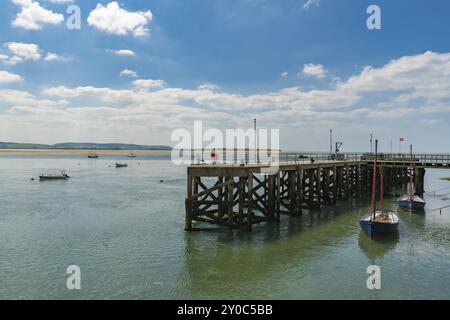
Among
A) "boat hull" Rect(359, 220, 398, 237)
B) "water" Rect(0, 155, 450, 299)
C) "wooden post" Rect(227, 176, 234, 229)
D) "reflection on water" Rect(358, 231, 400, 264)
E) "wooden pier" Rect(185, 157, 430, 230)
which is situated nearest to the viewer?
"water" Rect(0, 155, 450, 299)

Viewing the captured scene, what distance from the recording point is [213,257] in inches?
743

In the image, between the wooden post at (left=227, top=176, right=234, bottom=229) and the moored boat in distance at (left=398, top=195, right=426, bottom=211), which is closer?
the wooden post at (left=227, top=176, right=234, bottom=229)

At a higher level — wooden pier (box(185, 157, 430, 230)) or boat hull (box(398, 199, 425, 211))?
wooden pier (box(185, 157, 430, 230))

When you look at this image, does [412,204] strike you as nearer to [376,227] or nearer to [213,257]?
[376,227]

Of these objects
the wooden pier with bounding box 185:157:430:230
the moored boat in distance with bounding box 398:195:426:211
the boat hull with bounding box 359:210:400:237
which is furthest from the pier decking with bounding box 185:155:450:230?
the boat hull with bounding box 359:210:400:237

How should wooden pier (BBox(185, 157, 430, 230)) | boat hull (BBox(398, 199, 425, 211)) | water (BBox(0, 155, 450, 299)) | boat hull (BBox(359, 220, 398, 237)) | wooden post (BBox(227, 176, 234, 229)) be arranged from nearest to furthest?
water (BBox(0, 155, 450, 299))
boat hull (BBox(359, 220, 398, 237))
wooden post (BBox(227, 176, 234, 229))
wooden pier (BBox(185, 157, 430, 230))
boat hull (BBox(398, 199, 425, 211))

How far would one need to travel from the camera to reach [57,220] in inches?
1117

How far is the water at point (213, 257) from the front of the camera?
14.6 meters

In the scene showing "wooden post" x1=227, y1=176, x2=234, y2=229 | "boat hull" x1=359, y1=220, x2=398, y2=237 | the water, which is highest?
"wooden post" x1=227, y1=176, x2=234, y2=229

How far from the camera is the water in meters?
14.6

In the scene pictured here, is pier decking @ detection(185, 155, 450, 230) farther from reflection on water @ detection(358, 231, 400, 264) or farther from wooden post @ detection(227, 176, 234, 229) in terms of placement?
reflection on water @ detection(358, 231, 400, 264)

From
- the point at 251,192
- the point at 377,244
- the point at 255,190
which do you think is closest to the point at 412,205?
the point at 377,244
